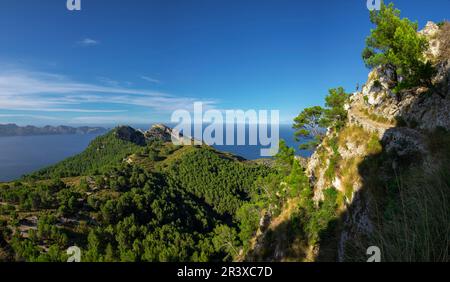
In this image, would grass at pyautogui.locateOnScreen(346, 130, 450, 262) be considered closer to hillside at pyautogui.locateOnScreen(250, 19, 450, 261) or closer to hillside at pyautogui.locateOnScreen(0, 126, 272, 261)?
hillside at pyautogui.locateOnScreen(250, 19, 450, 261)

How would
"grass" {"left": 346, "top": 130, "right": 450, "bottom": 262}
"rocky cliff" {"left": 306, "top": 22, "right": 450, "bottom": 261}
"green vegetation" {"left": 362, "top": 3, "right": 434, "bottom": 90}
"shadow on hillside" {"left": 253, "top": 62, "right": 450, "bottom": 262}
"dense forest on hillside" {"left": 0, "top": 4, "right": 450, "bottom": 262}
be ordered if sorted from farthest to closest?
"green vegetation" {"left": 362, "top": 3, "right": 434, "bottom": 90}, "rocky cliff" {"left": 306, "top": 22, "right": 450, "bottom": 261}, "shadow on hillside" {"left": 253, "top": 62, "right": 450, "bottom": 262}, "dense forest on hillside" {"left": 0, "top": 4, "right": 450, "bottom": 262}, "grass" {"left": 346, "top": 130, "right": 450, "bottom": 262}

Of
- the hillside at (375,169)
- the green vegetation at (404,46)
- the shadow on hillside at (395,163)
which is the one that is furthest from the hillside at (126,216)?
the green vegetation at (404,46)

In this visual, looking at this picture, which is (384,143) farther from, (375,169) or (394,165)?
(394,165)

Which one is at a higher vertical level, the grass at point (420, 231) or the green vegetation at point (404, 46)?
the green vegetation at point (404, 46)

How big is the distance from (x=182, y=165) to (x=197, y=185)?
27.2 meters

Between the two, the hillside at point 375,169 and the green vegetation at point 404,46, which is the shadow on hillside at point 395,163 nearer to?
the hillside at point 375,169

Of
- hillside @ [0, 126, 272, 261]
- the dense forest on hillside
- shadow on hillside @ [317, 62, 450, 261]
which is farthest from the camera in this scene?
hillside @ [0, 126, 272, 261]

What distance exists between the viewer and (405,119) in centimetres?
2158

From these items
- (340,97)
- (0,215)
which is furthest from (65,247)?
(340,97)

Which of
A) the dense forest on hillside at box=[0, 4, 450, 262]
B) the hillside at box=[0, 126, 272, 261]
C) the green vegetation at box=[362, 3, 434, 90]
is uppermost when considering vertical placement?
the green vegetation at box=[362, 3, 434, 90]

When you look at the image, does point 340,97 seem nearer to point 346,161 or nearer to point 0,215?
point 346,161

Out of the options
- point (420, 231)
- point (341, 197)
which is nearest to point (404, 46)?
point (341, 197)

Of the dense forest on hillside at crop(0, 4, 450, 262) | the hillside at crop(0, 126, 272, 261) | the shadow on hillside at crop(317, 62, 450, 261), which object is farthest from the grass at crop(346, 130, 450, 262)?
the hillside at crop(0, 126, 272, 261)
